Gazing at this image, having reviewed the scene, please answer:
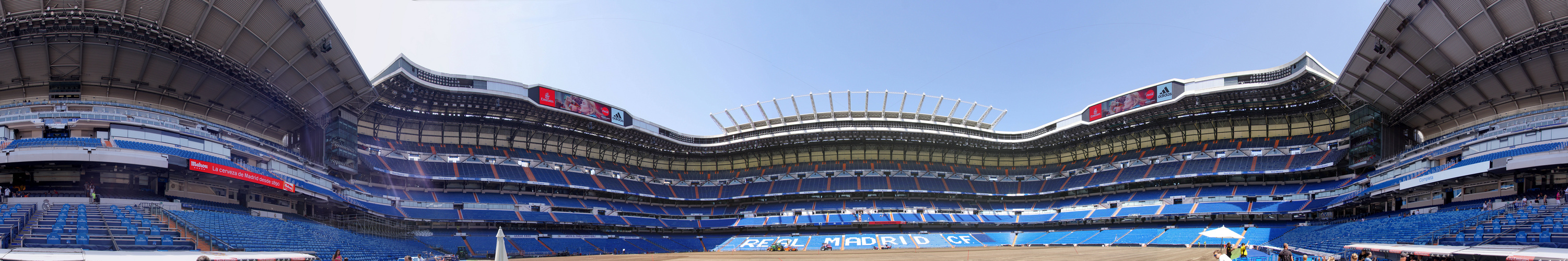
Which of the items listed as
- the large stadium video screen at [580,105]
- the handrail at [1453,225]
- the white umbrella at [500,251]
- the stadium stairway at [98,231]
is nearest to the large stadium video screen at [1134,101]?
the handrail at [1453,225]

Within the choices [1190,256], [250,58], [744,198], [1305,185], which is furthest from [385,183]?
[1305,185]

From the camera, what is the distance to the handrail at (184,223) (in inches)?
1069

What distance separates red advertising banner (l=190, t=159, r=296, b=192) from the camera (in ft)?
112

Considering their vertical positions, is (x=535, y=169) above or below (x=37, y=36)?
below

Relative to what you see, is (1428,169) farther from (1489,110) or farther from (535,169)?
(535,169)

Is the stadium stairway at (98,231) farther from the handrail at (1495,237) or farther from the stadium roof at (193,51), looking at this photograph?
the handrail at (1495,237)

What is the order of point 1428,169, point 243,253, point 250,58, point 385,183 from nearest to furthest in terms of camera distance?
point 243,253 → point 250,58 → point 1428,169 → point 385,183

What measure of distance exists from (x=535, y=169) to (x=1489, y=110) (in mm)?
65124

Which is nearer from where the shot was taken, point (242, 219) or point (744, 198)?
point (242, 219)

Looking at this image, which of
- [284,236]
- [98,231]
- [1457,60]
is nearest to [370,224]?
[284,236]

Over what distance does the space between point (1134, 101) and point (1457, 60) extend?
23937mm

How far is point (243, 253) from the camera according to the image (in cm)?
2356

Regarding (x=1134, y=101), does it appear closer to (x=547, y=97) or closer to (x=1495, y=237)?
(x=1495, y=237)

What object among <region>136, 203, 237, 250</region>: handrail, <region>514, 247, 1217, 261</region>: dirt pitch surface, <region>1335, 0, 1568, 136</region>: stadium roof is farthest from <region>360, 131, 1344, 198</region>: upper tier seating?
<region>136, 203, 237, 250</region>: handrail
